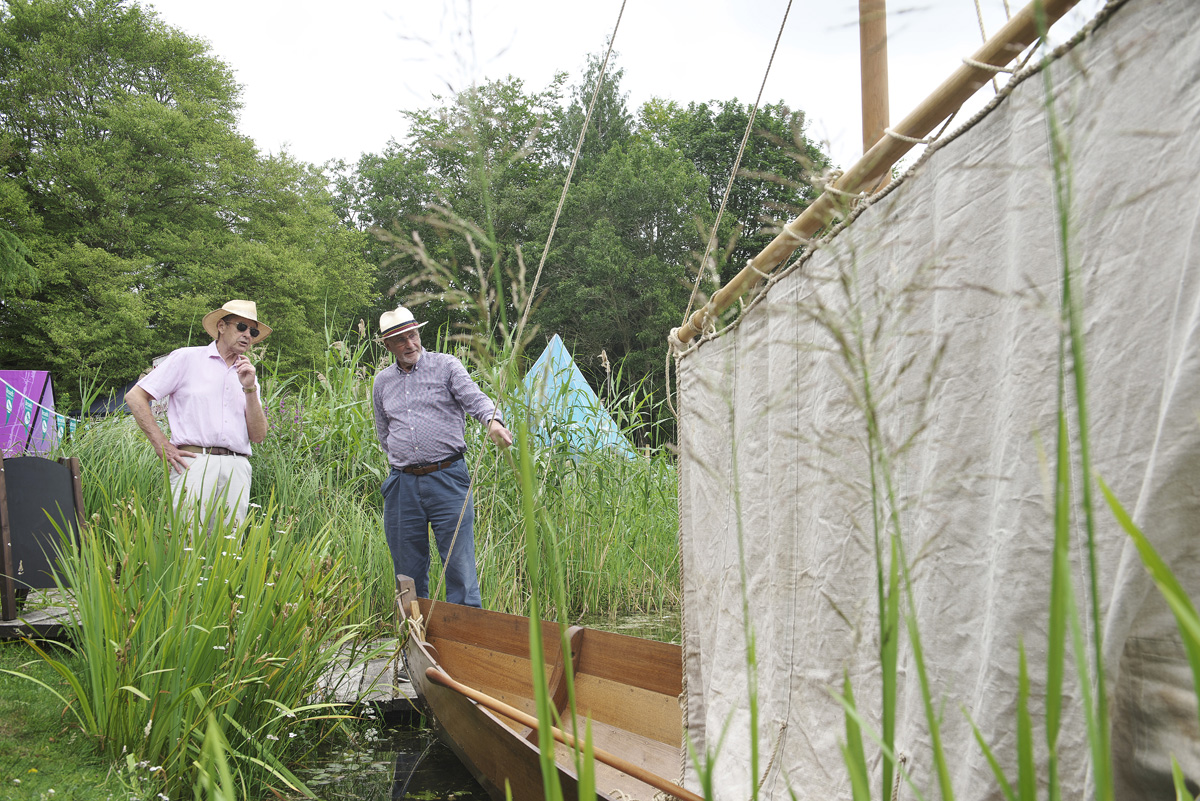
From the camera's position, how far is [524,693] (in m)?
3.67

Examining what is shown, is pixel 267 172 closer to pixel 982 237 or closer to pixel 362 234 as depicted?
pixel 362 234

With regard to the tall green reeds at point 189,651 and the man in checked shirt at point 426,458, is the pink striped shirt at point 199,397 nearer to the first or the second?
the man in checked shirt at point 426,458

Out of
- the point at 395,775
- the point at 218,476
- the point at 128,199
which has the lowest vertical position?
the point at 395,775

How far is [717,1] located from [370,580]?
4415 mm

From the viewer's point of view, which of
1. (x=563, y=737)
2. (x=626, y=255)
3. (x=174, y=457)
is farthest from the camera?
(x=626, y=255)

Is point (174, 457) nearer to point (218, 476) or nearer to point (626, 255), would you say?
point (218, 476)

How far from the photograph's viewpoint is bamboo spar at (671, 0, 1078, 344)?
1.15 m

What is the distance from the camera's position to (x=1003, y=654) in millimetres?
1159

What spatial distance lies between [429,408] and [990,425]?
3.53 meters

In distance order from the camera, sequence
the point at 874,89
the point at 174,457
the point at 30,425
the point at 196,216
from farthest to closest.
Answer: the point at 196,216, the point at 30,425, the point at 174,457, the point at 874,89

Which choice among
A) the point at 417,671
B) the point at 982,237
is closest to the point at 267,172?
the point at 417,671

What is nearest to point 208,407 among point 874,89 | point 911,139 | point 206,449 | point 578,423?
point 206,449

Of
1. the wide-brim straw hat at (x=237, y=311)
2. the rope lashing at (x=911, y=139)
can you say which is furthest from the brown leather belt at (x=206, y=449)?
the rope lashing at (x=911, y=139)

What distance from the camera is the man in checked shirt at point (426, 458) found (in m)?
4.39
